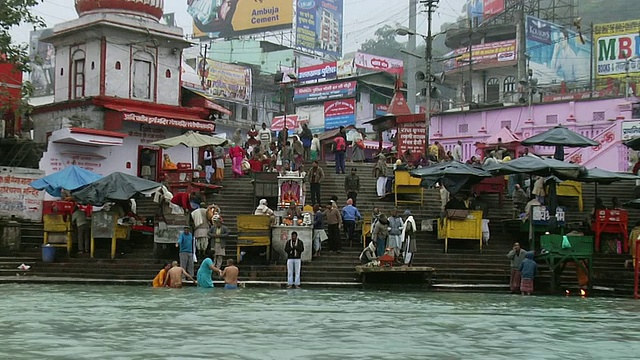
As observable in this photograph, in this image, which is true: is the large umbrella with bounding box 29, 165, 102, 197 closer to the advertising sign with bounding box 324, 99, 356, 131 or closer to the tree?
the tree

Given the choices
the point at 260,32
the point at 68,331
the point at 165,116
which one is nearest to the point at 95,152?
the point at 165,116

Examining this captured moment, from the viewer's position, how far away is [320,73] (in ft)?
224

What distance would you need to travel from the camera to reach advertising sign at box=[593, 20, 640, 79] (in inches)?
2016

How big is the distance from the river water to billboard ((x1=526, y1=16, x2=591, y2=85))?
131 feet

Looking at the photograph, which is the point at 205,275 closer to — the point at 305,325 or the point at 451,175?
the point at 305,325

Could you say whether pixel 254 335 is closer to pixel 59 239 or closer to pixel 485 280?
pixel 485 280

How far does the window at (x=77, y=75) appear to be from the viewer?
32500 mm

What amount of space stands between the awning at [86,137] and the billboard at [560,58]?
110 ft

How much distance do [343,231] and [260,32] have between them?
6138cm

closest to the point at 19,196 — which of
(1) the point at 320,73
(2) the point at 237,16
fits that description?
(1) the point at 320,73

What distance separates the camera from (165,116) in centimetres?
3203

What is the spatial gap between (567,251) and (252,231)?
7541mm

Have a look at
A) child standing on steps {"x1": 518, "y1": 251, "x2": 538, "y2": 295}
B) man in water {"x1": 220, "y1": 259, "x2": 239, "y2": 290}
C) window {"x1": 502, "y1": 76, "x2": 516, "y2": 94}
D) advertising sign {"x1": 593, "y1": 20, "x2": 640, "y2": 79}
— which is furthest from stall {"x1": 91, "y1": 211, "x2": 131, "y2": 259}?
window {"x1": 502, "y1": 76, "x2": 516, "y2": 94}

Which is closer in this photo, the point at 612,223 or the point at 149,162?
the point at 612,223
